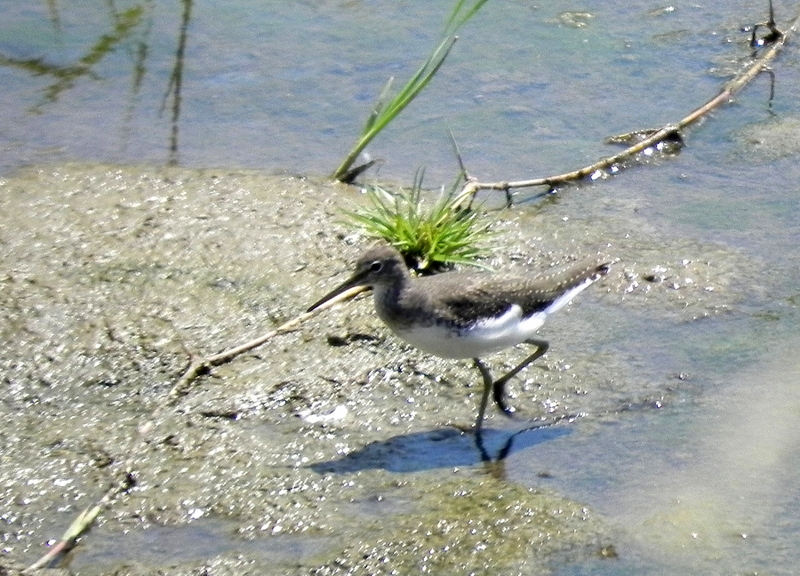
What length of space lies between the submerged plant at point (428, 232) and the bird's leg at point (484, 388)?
1041 mm

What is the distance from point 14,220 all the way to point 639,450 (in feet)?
12.4

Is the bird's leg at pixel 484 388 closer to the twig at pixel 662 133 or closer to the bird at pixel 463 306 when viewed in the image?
the bird at pixel 463 306

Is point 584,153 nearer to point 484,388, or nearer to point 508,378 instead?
point 508,378

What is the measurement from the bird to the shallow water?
383 mm

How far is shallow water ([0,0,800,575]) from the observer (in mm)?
5301

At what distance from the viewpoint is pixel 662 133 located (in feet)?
26.7

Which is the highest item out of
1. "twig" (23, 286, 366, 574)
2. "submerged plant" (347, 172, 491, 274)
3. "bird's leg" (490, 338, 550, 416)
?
"submerged plant" (347, 172, 491, 274)

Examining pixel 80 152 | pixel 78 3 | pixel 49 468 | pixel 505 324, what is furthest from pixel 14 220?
pixel 78 3

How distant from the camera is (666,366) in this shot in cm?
605

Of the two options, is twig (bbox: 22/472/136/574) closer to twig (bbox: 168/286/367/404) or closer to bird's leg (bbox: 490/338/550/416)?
twig (bbox: 168/286/367/404)

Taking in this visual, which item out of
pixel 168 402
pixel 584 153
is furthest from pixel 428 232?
pixel 584 153

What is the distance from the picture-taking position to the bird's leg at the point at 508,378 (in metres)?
5.83

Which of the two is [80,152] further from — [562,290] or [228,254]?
[562,290]

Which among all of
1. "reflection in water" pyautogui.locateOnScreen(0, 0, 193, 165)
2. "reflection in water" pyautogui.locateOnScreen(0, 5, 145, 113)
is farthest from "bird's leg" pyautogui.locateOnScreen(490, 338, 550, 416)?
"reflection in water" pyautogui.locateOnScreen(0, 5, 145, 113)
